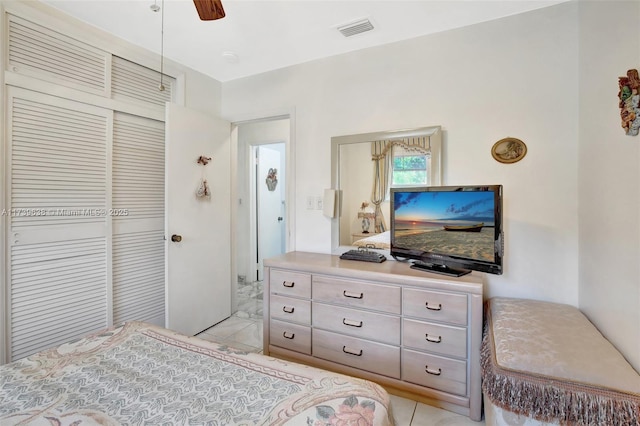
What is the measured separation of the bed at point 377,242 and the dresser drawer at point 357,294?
1.63ft

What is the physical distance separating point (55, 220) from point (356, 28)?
100 inches

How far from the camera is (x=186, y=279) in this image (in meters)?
2.73

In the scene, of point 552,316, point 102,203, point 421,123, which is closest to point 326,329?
point 552,316

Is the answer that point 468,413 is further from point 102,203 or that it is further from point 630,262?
point 102,203

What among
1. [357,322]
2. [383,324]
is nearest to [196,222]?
[357,322]

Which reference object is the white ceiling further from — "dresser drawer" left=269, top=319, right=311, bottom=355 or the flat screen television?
"dresser drawer" left=269, top=319, right=311, bottom=355

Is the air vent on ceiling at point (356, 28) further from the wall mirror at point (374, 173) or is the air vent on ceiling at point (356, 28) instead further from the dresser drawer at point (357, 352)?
the dresser drawer at point (357, 352)

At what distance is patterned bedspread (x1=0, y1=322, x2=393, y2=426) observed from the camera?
3.01 feet

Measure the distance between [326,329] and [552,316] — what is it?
4.48 ft

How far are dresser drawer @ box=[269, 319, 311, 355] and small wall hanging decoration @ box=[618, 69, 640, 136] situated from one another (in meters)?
2.08

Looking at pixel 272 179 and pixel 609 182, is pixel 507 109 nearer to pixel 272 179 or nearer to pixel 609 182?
pixel 609 182

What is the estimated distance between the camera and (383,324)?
1.93m

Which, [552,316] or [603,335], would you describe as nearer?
[603,335]

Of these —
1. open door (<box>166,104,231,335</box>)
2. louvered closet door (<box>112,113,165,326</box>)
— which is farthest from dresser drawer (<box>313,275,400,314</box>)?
louvered closet door (<box>112,113,165,326</box>)
